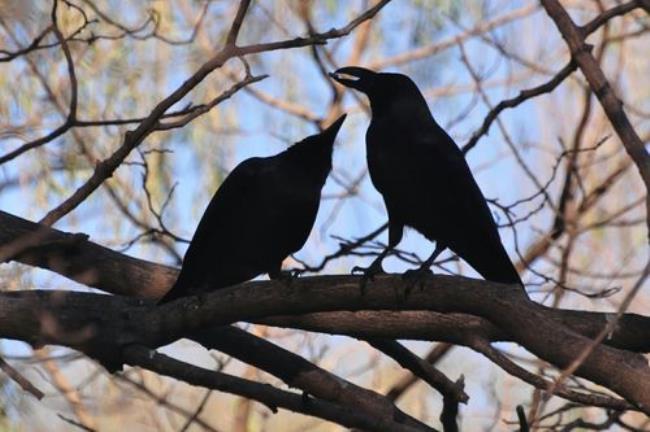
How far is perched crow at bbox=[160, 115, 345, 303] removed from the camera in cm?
494

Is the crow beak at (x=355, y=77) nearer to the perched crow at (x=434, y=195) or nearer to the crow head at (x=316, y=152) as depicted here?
the crow head at (x=316, y=152)

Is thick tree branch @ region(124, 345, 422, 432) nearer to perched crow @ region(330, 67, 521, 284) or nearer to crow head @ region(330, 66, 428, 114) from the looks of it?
perched crow @ region(330, 67, 521, 284)

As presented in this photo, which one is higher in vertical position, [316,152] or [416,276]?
[316,152]

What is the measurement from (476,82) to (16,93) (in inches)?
94.7

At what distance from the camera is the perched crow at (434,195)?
186 inches

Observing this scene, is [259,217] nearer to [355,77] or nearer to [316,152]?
[316,152]

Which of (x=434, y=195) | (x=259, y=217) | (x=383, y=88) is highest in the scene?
(x=383, y=88)

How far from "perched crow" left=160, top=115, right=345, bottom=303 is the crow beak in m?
0.27

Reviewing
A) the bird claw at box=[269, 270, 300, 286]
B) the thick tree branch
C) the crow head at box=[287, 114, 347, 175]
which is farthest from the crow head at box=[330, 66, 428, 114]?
the thick tree branch

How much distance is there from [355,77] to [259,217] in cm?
85

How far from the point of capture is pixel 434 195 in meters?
4.74

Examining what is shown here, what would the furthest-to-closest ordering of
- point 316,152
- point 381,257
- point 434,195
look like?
point 316,152 < point 434,195 < point 381,257

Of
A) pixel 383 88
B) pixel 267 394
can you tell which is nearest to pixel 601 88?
pixel 383 88

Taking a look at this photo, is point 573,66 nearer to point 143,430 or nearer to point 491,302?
point 491,302
